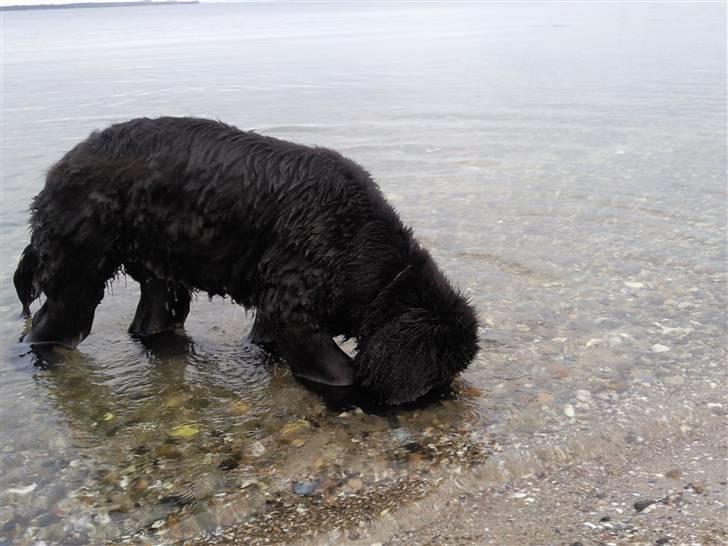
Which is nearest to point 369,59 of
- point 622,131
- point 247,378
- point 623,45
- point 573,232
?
point 623,45

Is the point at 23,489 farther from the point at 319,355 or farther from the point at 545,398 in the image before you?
the point at 545,398

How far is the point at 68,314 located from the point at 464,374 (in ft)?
8.77

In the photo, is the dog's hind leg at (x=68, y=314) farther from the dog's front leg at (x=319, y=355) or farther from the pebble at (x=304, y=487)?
the pebble at (x=304, y=487)

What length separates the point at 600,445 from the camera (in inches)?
167

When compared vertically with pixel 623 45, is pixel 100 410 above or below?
below

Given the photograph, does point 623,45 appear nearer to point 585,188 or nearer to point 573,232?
point 585,188

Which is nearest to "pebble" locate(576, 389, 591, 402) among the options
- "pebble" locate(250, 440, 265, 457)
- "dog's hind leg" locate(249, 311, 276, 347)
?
"pebble" locate(250, 440, 265, 457)

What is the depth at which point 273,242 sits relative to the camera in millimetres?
4734

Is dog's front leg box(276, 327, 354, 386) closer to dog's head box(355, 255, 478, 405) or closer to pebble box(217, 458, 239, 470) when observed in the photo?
dog's head box(355, 255, 478, 405)

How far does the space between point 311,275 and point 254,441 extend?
1.00m

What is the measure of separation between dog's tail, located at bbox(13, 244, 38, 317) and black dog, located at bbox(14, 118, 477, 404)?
0.79 feet

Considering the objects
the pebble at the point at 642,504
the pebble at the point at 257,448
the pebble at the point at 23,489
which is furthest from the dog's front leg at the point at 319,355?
the pebble at the point at 642,504

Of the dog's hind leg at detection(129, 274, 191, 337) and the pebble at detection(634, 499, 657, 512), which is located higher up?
the dog's hind leg at detection(129, 274, 191, 337)

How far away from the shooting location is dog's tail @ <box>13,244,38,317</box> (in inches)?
208
